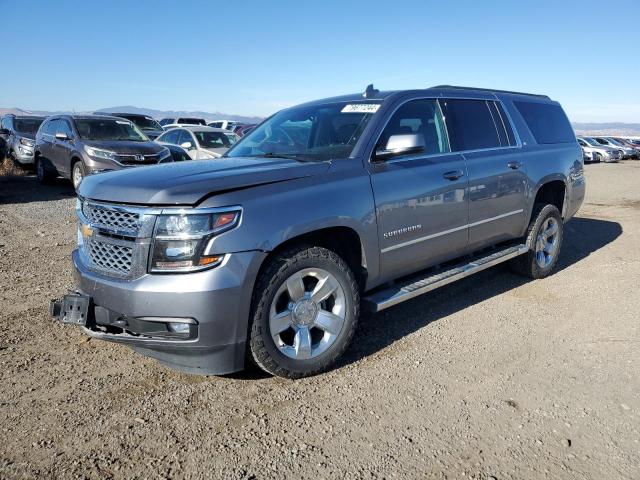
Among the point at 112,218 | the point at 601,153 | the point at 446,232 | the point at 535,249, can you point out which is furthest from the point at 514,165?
the point at 601,153

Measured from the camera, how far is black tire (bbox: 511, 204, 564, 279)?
552 cm

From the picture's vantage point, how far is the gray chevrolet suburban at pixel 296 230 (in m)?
2.95

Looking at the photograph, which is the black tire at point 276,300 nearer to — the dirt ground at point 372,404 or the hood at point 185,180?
the dirt ground at point 372,404

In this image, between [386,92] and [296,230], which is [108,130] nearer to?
[386,92]

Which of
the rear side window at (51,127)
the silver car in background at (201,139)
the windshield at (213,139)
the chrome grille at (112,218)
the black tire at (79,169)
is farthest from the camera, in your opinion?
the windshield at (213,139)

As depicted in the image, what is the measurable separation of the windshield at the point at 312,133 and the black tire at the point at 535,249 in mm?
2514

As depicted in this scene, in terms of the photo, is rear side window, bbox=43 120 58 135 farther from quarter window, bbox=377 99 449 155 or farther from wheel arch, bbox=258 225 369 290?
wheel arch, bbox=258 225 369 290

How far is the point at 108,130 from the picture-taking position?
38.0 feet

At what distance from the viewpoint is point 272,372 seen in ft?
10.7

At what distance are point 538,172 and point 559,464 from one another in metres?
3.54

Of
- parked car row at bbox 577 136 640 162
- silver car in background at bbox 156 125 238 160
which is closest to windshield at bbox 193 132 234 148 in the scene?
silver car in background at bbox 156 125 238 160

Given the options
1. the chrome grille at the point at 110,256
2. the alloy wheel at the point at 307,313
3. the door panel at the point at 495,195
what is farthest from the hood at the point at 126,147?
the alloy wheel at the point at 307,313

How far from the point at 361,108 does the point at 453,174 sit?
3.11 feet

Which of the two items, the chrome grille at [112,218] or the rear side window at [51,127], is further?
the rear side window at [51,127]
